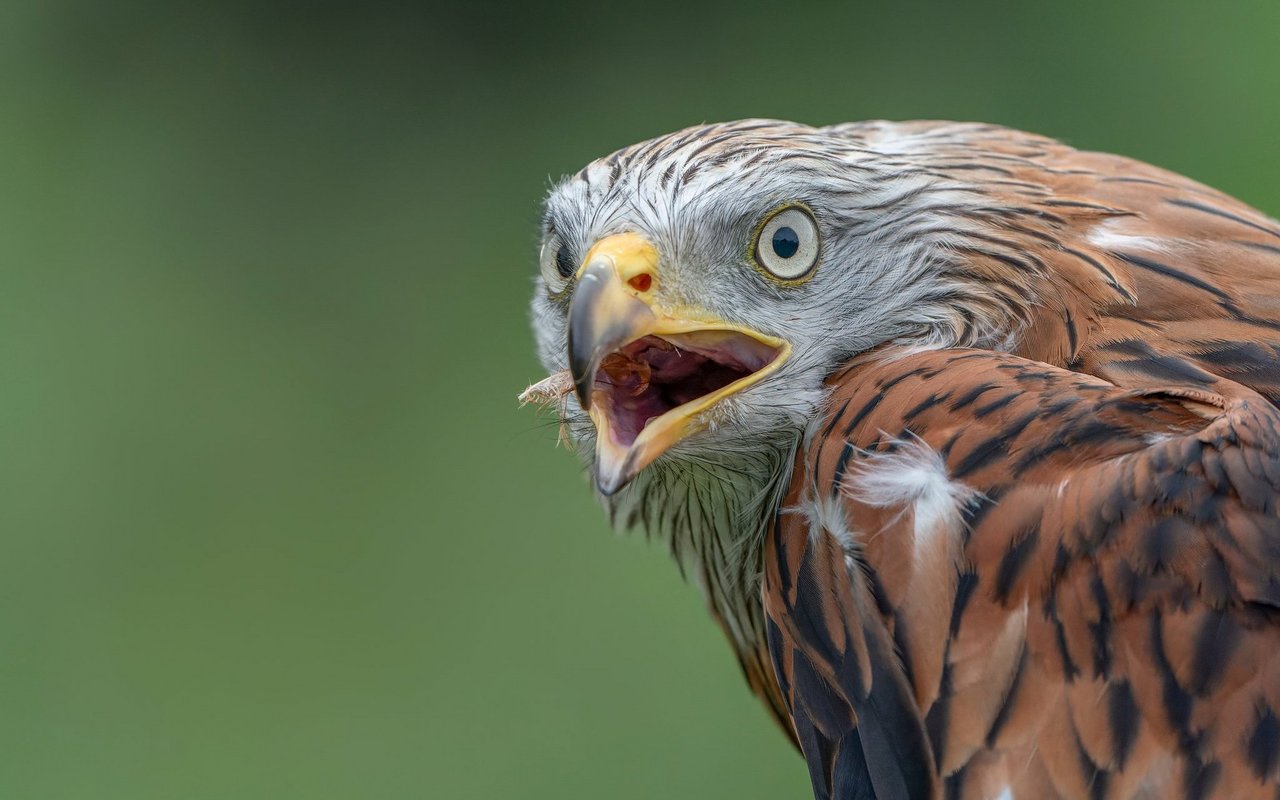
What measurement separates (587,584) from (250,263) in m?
1.80

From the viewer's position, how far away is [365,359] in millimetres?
4707

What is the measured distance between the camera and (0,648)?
154 inches

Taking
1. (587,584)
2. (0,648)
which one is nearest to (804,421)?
(587,584)

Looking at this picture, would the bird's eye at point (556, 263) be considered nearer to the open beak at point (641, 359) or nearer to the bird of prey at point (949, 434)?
the bird of prey at point (949, 434)

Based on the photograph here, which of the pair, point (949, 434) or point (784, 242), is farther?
point (784, 242)

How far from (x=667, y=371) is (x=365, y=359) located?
124 inches

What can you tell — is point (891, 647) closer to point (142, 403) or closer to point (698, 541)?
point (698, 541)

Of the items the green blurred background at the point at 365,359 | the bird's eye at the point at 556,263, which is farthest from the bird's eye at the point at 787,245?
the green blurred background at the point at 365,359

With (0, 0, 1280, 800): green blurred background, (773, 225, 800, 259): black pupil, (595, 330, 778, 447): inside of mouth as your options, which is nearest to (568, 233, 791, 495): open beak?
(595, 330, 778, 447): inside of mouth

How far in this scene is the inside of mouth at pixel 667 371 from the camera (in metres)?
1.62

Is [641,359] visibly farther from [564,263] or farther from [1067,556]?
[1067,556]

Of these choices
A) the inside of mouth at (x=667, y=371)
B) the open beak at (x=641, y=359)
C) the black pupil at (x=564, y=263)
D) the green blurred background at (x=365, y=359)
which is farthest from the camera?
the green blurred background at (x=365, y=359)

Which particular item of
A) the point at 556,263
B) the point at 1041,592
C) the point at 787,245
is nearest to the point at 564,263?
the point at 556,263

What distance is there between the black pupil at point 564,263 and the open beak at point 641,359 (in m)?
0.15
